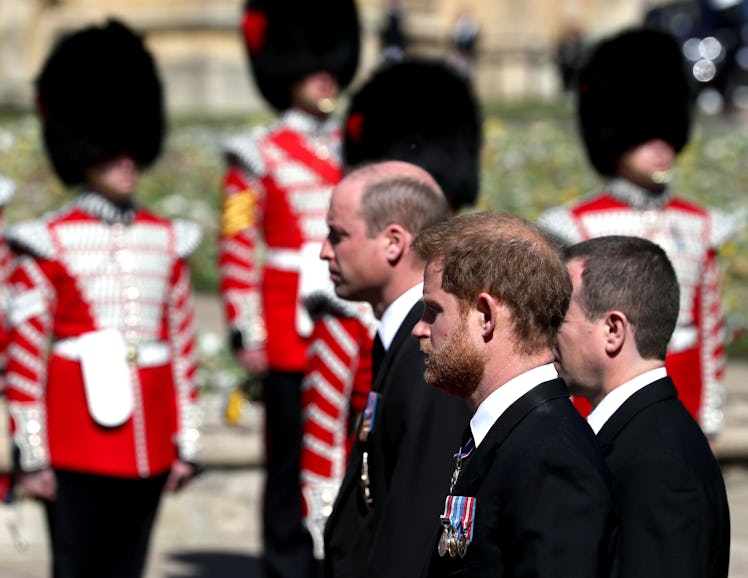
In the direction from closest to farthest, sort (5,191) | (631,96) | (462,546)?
(462,546) → (631,96) → (5,191)

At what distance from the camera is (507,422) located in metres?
2.86

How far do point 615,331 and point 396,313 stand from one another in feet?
1.91

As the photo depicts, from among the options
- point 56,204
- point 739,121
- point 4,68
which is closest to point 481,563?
point 56,204

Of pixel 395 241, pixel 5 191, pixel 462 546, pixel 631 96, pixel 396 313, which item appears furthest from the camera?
pixel 5 191

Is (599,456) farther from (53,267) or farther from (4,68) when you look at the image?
(4,68)

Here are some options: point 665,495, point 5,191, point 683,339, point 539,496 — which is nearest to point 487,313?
point 539,496

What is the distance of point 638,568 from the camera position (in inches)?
120

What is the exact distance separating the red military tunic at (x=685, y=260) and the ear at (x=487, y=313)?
2.60 m

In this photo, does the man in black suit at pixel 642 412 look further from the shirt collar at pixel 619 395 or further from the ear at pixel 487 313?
the ear at pixel 487 313

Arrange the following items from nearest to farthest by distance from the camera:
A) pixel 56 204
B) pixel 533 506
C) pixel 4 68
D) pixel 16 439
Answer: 1. pixel 533 506
2. pixel 16 439
3. pixel 56 204
4. pixel 4 68

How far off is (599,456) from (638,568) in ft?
0.99

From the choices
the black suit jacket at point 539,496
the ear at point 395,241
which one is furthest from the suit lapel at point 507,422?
the ear at point 395,241

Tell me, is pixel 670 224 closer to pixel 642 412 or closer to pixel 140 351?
pixel 140 351

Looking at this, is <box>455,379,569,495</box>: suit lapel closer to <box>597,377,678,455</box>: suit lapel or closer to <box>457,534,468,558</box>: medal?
<box>457,534,468,558</box>: medal
